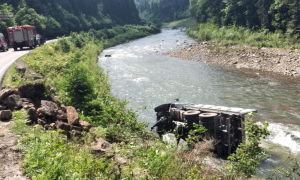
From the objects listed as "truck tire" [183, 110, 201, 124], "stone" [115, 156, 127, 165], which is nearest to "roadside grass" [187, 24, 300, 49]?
"truck tire" [183, 110, 201, 124]

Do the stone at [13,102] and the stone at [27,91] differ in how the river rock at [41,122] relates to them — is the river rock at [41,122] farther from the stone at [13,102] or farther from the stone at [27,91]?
the stone at [27,91]

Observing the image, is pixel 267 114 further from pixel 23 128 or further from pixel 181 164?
pixel 23 128

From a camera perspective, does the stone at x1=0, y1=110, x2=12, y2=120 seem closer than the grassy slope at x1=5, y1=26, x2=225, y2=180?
No

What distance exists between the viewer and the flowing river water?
16.6m

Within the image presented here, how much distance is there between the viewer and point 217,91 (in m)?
26.5

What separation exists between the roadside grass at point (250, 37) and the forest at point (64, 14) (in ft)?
118

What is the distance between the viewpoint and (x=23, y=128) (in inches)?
407

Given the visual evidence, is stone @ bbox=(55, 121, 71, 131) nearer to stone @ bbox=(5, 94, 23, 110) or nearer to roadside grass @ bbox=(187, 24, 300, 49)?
stone @ bbox=(5, 94, 23, 110)

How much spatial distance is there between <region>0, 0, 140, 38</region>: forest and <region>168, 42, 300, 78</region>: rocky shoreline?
98.7 feet

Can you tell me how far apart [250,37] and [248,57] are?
10.1 meters

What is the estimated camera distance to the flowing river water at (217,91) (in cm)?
1661

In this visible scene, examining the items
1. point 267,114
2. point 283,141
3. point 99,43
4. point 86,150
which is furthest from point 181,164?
point 99,43

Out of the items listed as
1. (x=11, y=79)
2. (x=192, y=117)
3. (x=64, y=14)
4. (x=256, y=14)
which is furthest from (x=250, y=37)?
(x=64, y=14)

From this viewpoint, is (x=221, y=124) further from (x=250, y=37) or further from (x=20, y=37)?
(x=250, y=37)
